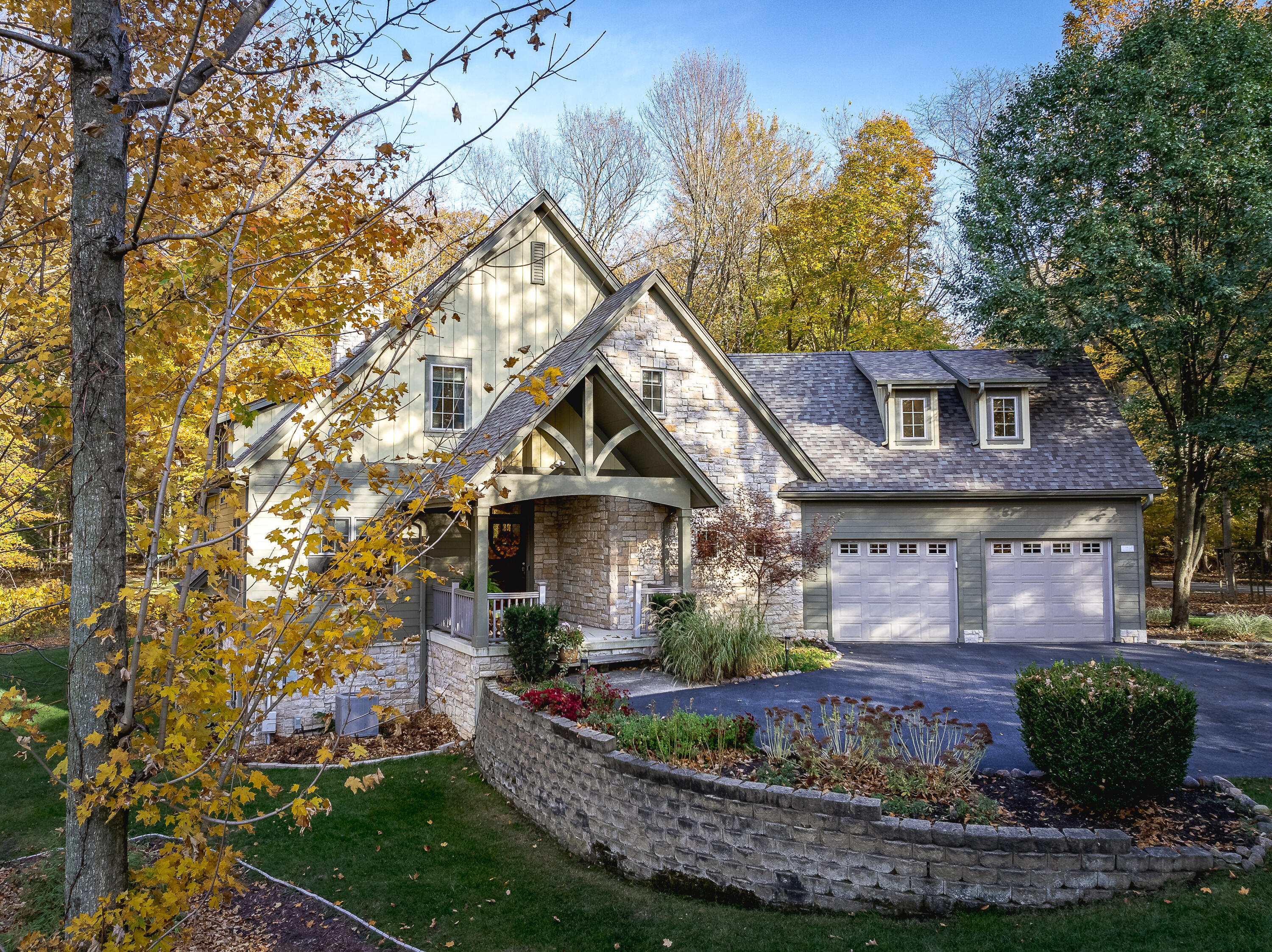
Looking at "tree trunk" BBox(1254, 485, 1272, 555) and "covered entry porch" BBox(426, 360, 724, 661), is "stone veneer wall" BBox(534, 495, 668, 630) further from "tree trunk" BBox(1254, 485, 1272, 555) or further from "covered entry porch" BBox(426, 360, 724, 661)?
"tree trunk" BBox(1254, 485, 1272, 555)

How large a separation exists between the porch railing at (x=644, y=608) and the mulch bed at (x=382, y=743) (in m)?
3.21

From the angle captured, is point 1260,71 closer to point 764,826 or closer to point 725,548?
point 725,548

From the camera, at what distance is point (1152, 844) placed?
5.74 metres

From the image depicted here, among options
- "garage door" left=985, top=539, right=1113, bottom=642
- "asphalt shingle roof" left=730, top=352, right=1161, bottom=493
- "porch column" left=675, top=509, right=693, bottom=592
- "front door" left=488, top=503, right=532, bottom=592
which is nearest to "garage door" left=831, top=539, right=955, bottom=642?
"garage door" left=985, top=539, right=1113, bottom=642

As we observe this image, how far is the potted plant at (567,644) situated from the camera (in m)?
10.6

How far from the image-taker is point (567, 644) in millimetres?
10703

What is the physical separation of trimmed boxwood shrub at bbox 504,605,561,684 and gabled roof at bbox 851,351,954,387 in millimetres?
9369

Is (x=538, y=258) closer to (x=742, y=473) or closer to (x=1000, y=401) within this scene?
(x=742, y=473)

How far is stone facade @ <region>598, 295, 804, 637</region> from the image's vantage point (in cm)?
1405

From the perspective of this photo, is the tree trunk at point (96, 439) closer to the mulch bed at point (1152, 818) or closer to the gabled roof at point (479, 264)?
the mulch bed at point (1152, 818)

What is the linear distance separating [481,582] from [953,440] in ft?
35.2

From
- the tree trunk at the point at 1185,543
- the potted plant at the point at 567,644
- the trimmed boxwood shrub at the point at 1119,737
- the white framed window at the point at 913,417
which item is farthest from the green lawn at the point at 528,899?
the tree trunk at the point at 1185,543

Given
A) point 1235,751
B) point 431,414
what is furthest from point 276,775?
point 1235,751

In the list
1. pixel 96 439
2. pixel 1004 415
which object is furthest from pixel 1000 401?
pixel 96 439
